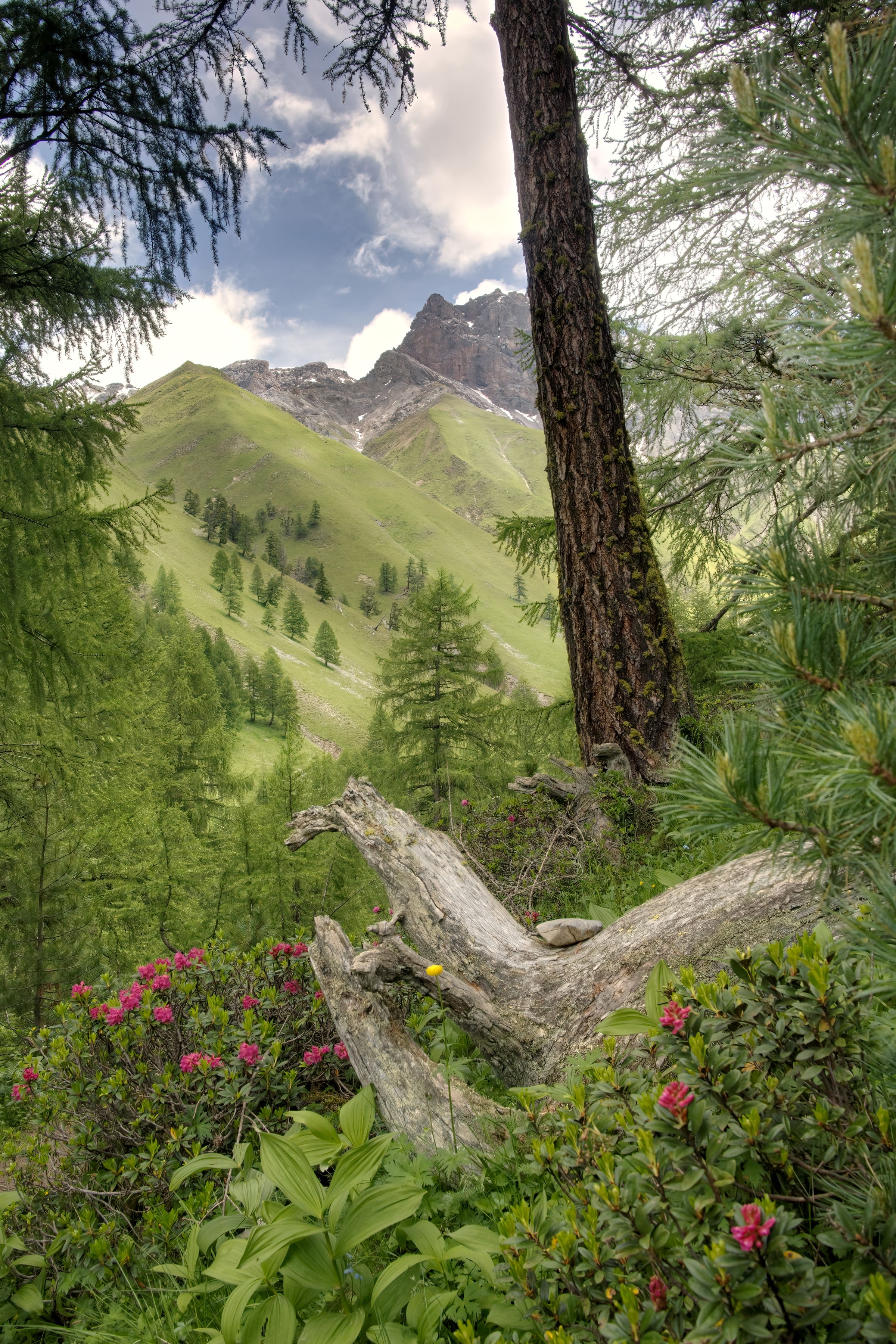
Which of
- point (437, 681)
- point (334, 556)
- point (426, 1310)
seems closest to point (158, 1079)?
point (426, 1310)

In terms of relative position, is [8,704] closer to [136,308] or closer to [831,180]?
[136,308]

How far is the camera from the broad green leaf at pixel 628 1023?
1.63m

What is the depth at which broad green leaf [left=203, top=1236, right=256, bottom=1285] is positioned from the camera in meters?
1.65

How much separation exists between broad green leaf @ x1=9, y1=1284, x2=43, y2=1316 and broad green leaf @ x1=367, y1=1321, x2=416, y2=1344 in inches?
57.1

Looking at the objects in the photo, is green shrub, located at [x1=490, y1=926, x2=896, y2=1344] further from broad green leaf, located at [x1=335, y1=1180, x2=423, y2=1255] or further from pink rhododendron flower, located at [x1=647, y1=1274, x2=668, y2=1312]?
broad green leaf, located at [x1=335, y1=1180, x2=423, y2=1255]

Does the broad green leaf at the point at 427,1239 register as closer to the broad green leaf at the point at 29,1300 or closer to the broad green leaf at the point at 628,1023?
the broad green leaf at the point at 628,1023

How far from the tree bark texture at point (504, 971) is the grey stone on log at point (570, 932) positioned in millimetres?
43

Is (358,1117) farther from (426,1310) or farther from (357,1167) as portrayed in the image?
(426,1310)

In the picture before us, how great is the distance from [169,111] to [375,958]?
686cm

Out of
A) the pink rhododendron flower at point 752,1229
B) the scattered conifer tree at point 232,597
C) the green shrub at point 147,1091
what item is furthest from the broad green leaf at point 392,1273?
the scattered conifer tree at point 232,597

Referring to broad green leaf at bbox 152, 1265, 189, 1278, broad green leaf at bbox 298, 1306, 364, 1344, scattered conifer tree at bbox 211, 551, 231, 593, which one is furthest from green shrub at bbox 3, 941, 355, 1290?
scattered conifer tree at bbox 211, 551, 231, 593

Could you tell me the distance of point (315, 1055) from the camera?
2963 millimetres

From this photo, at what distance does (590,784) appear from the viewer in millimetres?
4879

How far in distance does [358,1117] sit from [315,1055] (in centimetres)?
113
